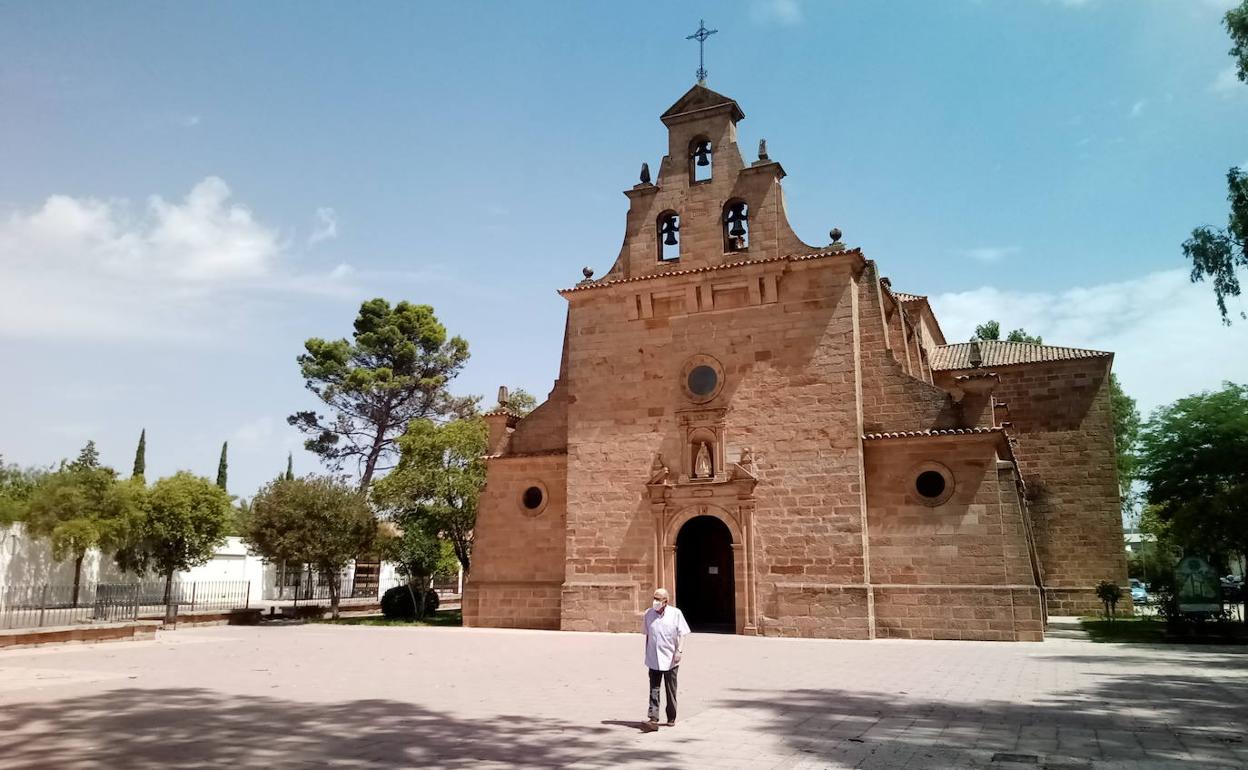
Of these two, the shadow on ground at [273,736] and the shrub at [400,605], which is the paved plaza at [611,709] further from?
the shrub at [400,605]

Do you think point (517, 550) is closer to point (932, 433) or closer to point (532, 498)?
point (532, 498)

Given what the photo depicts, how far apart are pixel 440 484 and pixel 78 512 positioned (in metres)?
12.9

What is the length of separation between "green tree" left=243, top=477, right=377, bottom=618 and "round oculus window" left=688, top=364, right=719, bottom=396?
1302 cm

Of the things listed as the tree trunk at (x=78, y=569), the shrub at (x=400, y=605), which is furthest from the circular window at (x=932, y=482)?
the tree trunk at (x=78, y=569)

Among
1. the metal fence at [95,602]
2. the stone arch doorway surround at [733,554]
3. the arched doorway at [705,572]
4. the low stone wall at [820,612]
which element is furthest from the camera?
the metal fence at [95,602]

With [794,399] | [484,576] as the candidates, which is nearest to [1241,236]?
[794,399]

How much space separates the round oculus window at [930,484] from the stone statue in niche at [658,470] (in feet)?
20.7

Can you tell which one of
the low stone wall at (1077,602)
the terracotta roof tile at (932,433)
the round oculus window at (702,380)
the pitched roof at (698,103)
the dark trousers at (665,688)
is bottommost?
the low stone wall at (1077,602)

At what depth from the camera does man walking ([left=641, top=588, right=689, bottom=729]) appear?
847 cm

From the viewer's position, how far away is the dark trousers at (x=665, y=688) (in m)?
8.29

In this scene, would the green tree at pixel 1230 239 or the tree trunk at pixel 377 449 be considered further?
the tree trunk at pixel 377 449

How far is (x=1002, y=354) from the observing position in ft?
101

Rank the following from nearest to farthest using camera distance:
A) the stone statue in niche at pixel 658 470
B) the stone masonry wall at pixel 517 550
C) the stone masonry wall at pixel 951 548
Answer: the stone masonry wall at pixel 951 548
the stone statue in niche at pixel 658 470
the stone masonry wall at pixel 517 550

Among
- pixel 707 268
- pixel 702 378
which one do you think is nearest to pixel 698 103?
pixel 707 268
